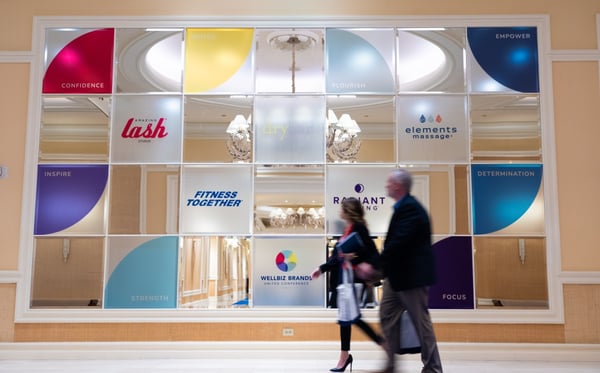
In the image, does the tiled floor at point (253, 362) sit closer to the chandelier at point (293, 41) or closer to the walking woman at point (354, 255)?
the walking woman at point (354, 255)

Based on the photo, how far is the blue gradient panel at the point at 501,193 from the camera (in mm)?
6078

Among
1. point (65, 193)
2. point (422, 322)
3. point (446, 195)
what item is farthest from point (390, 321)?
point (65, 193)

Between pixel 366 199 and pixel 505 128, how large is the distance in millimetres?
1662

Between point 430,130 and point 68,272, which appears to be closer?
point 68,272

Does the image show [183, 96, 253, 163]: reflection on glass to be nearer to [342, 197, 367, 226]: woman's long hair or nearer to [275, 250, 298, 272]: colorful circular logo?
[275, 250, 298, 272]: colorful circular logo

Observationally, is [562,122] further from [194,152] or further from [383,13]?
[194,152]

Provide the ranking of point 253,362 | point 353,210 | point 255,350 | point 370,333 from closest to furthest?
1. point 370,333
2. point 353,210
3. point 253,362
4. point 255,350

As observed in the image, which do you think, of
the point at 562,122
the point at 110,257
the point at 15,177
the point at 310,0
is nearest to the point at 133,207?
the point at 110,257

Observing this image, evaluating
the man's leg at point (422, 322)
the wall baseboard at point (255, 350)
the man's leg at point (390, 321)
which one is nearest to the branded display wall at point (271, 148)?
the wall baseboard at point (255, 350)

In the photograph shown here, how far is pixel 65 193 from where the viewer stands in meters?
6.20

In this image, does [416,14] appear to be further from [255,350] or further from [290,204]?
[255,350]

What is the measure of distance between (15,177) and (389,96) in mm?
4111

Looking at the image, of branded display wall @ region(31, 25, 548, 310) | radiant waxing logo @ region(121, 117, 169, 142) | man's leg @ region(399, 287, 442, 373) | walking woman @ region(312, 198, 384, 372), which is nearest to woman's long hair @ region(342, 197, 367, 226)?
walking woman @ region(312, 198, 384, 372)

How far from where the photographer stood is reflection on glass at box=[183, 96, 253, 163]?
623 cm
